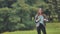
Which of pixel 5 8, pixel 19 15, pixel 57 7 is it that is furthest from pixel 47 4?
pixel 5 8

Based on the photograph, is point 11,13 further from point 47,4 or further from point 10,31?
point 47,4

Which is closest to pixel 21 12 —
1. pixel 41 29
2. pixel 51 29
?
pixel 51 29

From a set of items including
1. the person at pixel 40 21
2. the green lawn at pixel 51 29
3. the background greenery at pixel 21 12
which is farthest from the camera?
the background greenery at pixel 21 12

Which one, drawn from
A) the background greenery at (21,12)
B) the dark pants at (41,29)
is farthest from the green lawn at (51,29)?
the dark pants at (41,29)

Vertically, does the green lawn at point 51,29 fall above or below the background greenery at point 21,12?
below

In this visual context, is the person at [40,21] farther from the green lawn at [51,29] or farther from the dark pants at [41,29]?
the green lawn at [51,29]

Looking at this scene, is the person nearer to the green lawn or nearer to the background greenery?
the green lawn

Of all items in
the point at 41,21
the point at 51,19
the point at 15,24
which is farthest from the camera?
the point at 15,24

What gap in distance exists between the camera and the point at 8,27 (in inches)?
187

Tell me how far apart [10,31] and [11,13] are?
433mm

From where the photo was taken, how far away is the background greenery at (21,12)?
15.1ft

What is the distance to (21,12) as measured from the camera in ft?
15.6

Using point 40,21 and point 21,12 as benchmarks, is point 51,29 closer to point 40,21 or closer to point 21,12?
point 40,21

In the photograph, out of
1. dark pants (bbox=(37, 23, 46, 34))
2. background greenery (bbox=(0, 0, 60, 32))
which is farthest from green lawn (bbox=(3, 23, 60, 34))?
dark pants (bbox=(37, 23, 46, 34))
